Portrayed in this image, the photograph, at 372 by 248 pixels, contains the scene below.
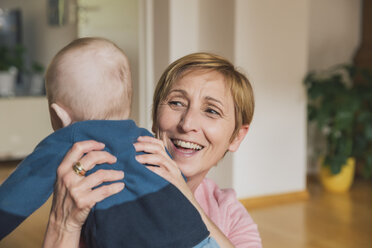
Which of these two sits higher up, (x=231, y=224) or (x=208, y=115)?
(x=208, y=115)

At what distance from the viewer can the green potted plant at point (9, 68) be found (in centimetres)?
586

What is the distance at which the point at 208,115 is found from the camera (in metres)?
1.30

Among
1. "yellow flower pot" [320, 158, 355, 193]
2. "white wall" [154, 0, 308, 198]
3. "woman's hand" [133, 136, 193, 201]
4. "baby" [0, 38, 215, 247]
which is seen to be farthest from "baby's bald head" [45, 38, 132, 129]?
"yellow flower pot" [320, 158, 355, 193]

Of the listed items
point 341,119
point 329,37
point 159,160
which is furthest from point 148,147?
point 329,37

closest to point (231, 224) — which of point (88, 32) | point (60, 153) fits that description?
point (60, 153)

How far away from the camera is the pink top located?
4.36ft

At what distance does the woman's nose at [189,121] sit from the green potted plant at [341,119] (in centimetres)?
312

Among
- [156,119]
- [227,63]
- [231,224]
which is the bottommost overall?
[231,224]

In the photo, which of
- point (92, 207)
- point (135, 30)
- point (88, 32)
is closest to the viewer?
point (92, 207)

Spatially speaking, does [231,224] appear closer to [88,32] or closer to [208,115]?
[208,115]

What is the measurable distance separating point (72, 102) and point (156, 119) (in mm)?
357

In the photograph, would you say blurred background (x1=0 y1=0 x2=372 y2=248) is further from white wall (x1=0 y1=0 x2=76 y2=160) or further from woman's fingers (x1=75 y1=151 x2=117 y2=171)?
woman's fingers (x1=75 y1=151 x2=117 y2=171)

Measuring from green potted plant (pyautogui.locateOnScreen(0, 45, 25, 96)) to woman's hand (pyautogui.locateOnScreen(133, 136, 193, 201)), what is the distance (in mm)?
5131

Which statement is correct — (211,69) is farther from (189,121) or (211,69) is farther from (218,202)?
(218,202)
